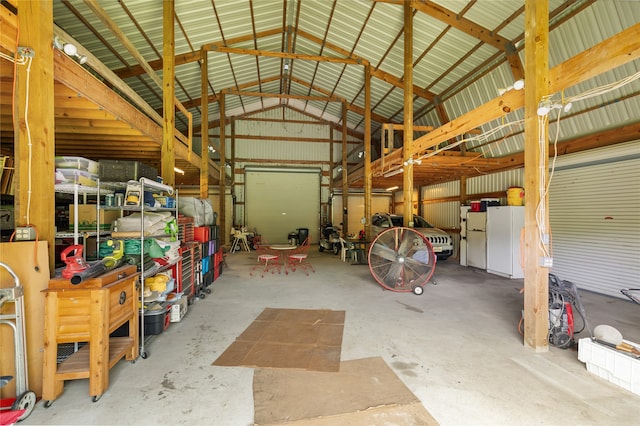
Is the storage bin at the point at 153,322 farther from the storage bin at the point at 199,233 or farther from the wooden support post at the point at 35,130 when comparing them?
the storage bin at the point at 199,233

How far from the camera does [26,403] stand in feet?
6.46

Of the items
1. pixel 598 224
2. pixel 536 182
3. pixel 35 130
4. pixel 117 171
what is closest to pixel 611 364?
pixel 536 182

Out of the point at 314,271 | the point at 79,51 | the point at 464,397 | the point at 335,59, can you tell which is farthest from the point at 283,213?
the point at 464,397

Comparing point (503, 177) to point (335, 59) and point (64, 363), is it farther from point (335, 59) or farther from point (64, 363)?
point (64, 363)

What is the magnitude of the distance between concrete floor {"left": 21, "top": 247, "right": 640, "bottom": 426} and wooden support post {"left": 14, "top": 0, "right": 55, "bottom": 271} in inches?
51.1

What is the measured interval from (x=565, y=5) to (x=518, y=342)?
220 inches

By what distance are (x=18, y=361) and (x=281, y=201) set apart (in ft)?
39.1

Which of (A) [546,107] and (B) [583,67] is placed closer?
(B) [583,67]

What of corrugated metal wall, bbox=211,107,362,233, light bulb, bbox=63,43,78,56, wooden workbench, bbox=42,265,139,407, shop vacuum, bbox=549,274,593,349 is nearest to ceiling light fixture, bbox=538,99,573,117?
shop vacuum, bbox=549,274,593,349

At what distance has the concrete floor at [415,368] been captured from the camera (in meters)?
2.02

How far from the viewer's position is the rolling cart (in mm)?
1894

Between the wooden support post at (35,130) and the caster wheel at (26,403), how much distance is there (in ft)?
2.92

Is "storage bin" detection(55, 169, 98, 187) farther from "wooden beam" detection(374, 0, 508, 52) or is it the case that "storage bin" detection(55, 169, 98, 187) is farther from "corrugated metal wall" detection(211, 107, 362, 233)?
"corrugated metal wall" detection(211, 107, 362, 233)

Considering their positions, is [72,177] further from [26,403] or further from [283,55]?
[283,55]
